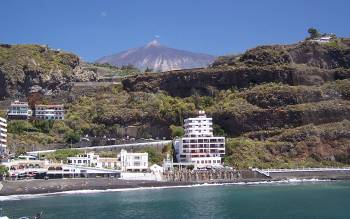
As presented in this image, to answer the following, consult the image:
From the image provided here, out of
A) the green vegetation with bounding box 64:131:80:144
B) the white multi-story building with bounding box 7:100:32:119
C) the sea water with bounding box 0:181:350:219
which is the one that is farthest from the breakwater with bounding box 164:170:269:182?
the white multi-story building with bounding box 7:100:32:119

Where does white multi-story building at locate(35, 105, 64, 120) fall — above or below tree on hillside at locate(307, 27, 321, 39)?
below

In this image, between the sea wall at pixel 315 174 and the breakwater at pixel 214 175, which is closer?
the breakwater at pixel 214 175

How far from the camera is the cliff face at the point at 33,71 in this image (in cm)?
11788

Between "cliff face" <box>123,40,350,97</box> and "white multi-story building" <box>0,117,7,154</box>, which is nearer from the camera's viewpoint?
"white multi-story building" <box>0,117,7,154</box>

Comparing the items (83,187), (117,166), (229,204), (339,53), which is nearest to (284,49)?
(339,53)

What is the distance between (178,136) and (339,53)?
38906 mm

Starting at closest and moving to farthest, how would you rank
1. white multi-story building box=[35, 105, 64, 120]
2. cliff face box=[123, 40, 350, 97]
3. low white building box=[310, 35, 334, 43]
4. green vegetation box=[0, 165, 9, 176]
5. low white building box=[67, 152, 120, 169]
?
green vegetation box=[0, 165, 9, 176] → low white building box=[67, 152, 120, 169] → white multi-story building box=[35, 105, 64, 120] → cliff face box=[123, 40, 350, 97] → low white building box=[310, 35, 334, 43]

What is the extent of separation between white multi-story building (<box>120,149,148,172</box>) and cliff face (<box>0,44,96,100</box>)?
126 feet

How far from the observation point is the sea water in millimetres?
49125

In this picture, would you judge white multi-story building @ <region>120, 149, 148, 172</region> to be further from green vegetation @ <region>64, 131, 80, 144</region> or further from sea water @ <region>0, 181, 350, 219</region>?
sea water @ <region>0, 181, 350, 219</region>

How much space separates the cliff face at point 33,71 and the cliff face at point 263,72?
1296 centimetres

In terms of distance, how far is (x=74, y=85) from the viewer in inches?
4894

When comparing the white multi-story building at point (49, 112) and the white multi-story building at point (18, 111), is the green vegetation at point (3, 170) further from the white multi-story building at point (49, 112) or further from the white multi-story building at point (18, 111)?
the white multi-story building at point (49, 112)

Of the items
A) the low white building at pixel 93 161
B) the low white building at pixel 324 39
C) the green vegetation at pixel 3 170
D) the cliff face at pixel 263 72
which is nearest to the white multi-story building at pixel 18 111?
the cliff face at pixel 263 72
